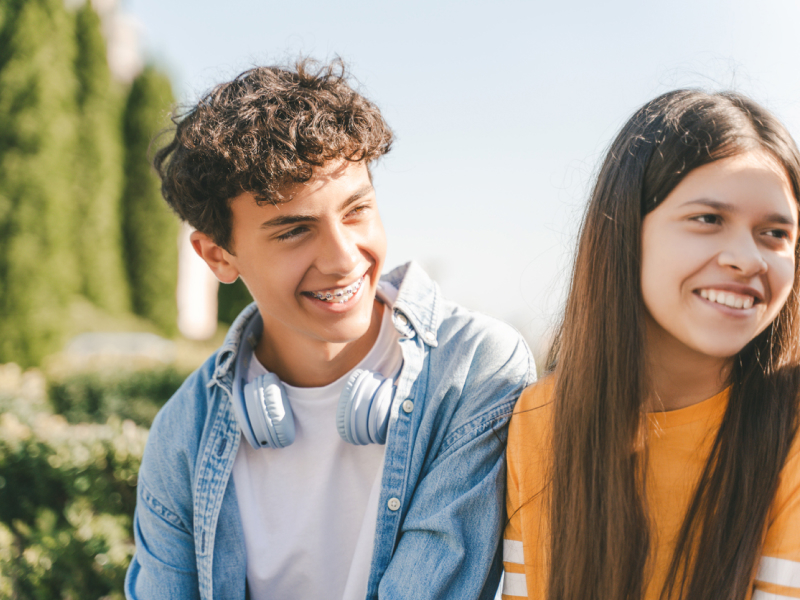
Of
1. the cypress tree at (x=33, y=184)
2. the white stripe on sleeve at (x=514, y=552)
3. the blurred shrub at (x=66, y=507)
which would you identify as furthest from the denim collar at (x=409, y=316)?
the cypress tree at (x=33, y=184)

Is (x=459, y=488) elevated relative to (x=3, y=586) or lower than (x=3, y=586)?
elevated

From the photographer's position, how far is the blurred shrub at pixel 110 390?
727 cm

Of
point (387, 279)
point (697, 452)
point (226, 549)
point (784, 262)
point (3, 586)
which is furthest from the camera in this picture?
point (3, 586)

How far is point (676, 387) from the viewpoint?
171 cm

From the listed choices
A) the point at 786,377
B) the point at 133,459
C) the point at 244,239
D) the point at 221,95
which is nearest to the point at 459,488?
the point at 786,377

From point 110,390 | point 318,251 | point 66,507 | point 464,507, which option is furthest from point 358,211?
point 110,390

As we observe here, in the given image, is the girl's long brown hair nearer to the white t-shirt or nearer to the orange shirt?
the orange shirt

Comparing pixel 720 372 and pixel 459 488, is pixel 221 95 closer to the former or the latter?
pixel 459 488

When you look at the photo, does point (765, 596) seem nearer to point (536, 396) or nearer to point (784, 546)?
point (784, 546)

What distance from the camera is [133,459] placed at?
3.04 meters

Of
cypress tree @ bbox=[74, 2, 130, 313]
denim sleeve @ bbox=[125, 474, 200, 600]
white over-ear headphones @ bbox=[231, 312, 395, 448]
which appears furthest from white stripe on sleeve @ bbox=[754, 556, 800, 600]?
cypress tree @ bbox=[74, 2, 130, 313]

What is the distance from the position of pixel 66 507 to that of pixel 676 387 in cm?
293

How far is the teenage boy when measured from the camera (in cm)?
194

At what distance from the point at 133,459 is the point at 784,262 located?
2874mm
